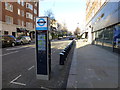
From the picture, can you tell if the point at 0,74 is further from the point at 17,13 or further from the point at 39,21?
the point at 17,13

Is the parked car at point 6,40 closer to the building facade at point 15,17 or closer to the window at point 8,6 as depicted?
the building facade at point 15,17

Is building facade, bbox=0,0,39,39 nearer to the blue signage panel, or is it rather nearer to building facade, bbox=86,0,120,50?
building facade, bbox=86,0,120,50

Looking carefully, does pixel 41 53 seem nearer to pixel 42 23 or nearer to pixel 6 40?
pixel 42 23

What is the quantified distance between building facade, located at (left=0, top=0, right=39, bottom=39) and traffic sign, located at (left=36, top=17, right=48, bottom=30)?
77.6ft

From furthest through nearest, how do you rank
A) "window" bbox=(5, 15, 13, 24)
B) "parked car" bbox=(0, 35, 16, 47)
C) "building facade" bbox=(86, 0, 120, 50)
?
1. "window" bbox=(5, 15, 13, 24)
2. "parked car" bbox=(0, 35, 16, 47)
3. "building facade" bbox=(86, 0, 120, 50)

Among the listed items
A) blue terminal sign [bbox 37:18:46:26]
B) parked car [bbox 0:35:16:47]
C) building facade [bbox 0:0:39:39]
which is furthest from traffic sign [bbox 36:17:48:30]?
building facade [bbox 0:0:39:39]

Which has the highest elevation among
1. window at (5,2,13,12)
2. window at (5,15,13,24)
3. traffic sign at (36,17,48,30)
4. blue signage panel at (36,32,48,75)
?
window at (5,2,13,12)

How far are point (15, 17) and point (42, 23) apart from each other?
2925cm

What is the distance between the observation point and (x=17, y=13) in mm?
30938

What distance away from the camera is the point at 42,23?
4035 mm

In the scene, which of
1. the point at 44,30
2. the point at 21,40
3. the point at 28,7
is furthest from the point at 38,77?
the point at 28,7

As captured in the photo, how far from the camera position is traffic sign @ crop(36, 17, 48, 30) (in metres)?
4.02

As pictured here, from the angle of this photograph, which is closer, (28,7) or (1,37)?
Answer: (1,37)

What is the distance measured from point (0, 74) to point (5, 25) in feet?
78.2
